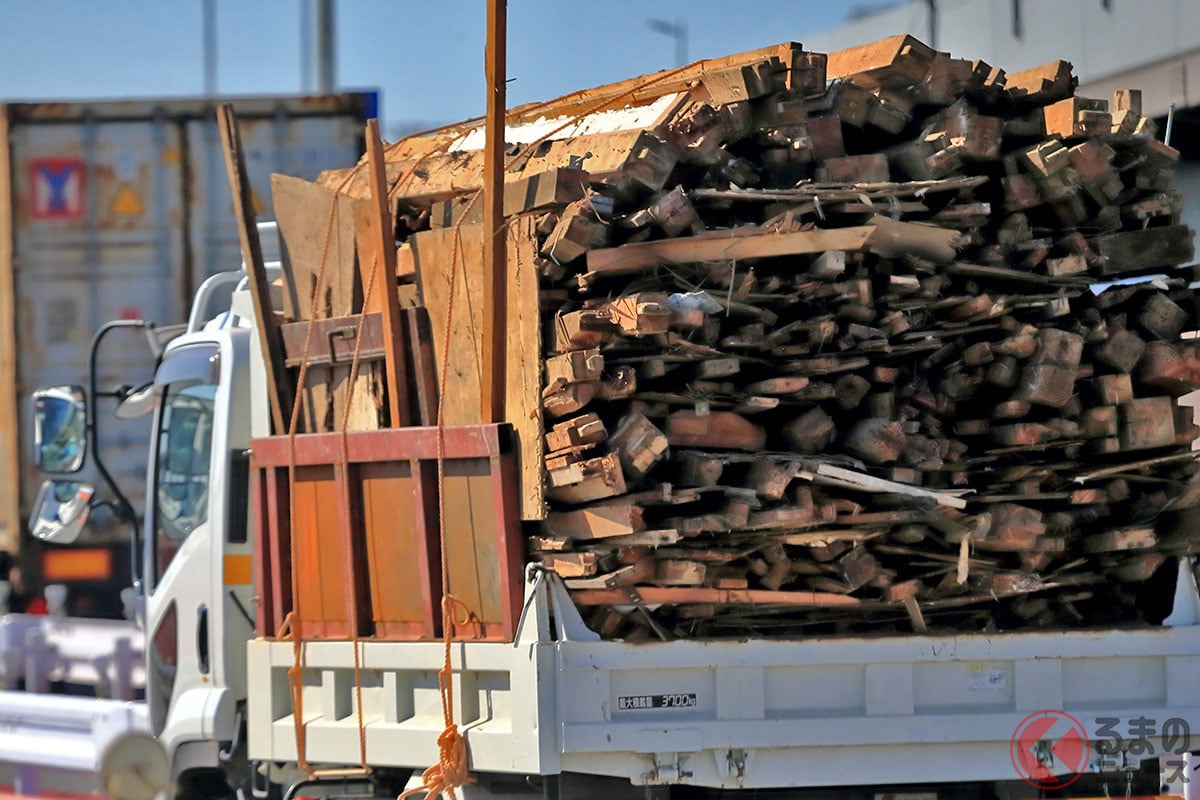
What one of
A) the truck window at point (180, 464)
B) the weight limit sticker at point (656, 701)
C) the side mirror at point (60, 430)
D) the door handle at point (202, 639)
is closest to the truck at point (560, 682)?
the weight limit sticker at point (656, 701)

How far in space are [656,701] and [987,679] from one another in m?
1.10

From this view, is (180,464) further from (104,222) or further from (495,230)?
(104,222)

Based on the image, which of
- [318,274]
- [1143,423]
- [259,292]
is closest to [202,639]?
[259,292]

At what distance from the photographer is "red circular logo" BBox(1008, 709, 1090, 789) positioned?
5.36m

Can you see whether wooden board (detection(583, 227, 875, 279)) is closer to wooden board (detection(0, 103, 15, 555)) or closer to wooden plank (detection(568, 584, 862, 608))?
wooden plank (detection(568, 584, 862, 608))

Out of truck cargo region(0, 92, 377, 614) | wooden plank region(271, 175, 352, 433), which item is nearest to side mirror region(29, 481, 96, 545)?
wooden plank region(271, 175, 352, 433)

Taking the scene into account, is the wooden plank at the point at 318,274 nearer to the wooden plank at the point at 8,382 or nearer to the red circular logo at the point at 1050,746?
the red circular logo at the point at 1050,746

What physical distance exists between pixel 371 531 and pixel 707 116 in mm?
1863

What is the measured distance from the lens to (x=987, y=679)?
538cm

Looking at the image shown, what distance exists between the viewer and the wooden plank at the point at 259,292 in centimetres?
638

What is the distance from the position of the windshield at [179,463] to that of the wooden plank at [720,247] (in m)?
2.65

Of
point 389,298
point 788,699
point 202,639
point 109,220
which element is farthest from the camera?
point 109,220

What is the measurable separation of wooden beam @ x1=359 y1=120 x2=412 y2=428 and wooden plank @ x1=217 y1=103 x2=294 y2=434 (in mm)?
675

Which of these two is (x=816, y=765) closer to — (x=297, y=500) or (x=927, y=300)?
(x=927, y=300)
